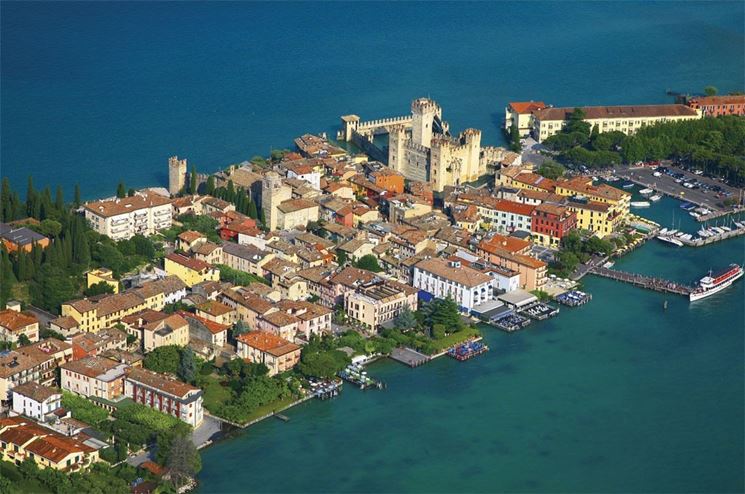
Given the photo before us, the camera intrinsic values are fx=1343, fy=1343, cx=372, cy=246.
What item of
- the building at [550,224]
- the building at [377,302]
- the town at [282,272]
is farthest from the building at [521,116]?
the building at [377,302]

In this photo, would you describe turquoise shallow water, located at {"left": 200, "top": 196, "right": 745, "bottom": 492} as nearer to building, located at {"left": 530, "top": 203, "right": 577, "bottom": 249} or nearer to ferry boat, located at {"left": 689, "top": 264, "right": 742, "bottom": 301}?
ferry boat, located at {"left": 689, "top": 264, "right": 742, "bottom": 301}

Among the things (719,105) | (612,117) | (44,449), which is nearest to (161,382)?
(44,449)

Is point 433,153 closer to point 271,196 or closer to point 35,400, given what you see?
point 271,196

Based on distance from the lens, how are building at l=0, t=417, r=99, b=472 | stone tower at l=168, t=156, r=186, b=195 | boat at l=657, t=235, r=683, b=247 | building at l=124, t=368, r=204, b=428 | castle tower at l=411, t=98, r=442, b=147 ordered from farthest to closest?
castle tower at l=411, t=98, r=442, b=147 < stone tower at l=168, t=156, r=186, b=195 < boat at l=657, t=235, r=683, b=247 < building at l=124, t=368, r=204, b=428 < building at l=0, t=417, r=99, b=472

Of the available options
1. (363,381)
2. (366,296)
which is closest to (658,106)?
(366,296)

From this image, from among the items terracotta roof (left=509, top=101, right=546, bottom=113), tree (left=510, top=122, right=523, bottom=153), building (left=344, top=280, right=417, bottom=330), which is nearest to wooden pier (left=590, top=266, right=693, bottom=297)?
building (left=344, top=280, right=417, bottom=330)

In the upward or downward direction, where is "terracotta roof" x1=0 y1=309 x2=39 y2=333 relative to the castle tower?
downward
